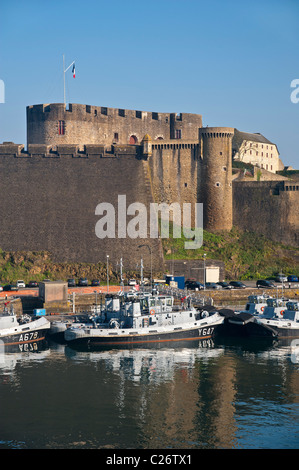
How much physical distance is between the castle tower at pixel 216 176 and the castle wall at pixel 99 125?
23.1 feet

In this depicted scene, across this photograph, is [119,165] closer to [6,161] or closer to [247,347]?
[6,161]

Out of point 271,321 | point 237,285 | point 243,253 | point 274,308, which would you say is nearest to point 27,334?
point 271,321

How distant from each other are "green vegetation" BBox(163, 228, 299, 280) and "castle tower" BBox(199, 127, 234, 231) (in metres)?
1.75

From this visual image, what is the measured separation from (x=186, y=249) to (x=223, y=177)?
9.12 m

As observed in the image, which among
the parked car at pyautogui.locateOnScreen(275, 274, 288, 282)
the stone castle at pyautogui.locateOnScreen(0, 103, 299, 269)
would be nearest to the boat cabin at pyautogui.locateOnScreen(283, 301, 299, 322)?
the parked car at pyautogui.locateOnScreen(275, 274, 288, 282)

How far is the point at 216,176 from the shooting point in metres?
77.9

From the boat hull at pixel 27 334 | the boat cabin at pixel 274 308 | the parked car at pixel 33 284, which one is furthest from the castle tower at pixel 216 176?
the boat hull at pixel 27 334

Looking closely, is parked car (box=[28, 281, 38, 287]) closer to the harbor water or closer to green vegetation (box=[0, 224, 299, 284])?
green vegetation (box=[0, 224, 299, 284])

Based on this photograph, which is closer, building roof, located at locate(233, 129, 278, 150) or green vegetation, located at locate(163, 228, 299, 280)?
green vegetation, located at locate(163, 228, 299, 280)

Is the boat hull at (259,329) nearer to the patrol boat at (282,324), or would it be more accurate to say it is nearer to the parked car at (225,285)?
the patrol boat at (282,324)

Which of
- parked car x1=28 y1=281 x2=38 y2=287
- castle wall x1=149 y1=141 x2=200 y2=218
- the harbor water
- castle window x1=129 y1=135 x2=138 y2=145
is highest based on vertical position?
castle window x1=129 y1=135 x2=138 y2=145

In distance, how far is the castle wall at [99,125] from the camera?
7906 cm

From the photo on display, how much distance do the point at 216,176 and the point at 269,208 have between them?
7975mm

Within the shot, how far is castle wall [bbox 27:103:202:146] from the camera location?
79062 millimetres
